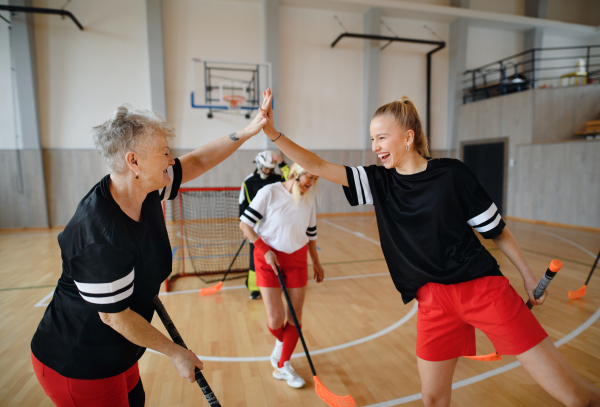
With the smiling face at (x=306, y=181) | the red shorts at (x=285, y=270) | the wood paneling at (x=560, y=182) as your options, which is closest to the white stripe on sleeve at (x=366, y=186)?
the smiling face at (x=306, y=181)

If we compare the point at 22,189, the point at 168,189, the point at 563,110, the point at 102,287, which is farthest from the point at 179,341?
the point at 563,110

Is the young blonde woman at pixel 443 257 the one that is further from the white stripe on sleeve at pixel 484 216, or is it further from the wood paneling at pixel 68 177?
the wood paneling at pixel 68 177

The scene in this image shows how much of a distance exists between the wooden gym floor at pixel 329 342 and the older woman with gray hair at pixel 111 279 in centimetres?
130

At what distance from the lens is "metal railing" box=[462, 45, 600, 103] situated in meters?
10.5

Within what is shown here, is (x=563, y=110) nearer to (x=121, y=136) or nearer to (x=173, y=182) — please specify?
(x=173, y=182)

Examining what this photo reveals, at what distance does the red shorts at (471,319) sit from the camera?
4.59ft

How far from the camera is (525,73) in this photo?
11531 millimetres

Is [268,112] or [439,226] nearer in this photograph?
[439,226]

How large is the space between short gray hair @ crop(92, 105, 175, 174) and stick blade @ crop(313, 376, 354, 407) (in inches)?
76.6

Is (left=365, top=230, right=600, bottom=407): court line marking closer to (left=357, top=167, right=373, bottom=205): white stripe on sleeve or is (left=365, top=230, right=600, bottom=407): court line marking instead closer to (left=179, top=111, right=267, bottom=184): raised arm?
(left=357, top=167, right=373, bottom=205): white stripe on sleeve

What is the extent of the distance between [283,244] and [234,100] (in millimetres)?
7696

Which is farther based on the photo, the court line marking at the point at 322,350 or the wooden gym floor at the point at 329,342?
the court line marking at the point at 322,350

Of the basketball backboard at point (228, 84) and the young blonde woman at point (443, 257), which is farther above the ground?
the basketball backboard at point (228, 84)

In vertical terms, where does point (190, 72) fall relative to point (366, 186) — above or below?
above
